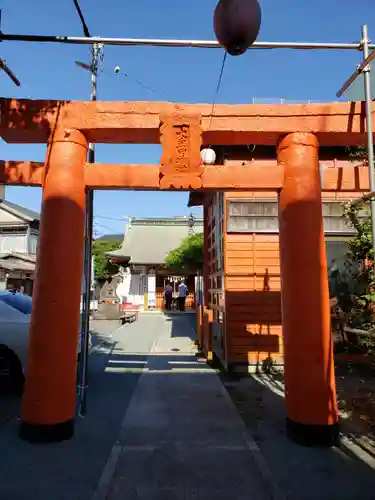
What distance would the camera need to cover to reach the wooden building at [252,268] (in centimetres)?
736

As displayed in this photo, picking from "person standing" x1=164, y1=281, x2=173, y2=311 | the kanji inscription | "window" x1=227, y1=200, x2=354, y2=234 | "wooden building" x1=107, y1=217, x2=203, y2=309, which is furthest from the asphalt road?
"wooden building" x1=107, y1=217, x2=203, y2=309

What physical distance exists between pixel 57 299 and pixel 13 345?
7.32 ft

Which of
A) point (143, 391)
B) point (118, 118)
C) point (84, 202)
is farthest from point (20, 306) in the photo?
point (118, 118)

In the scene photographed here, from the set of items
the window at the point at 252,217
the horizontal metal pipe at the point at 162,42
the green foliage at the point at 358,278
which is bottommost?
the green foliage at the point at 358,278

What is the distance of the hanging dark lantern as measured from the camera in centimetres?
300

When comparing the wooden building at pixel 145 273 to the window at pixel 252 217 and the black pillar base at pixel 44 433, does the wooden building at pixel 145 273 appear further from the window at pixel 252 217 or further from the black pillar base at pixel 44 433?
the black pillar base at pixel 44 433

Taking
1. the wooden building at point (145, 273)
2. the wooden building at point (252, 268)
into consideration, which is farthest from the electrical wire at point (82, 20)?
the wooden building at point (145, 273)

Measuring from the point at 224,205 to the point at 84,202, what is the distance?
12.4 ft

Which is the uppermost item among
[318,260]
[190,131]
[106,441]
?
[190,131]

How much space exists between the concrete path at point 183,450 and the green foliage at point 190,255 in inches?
407

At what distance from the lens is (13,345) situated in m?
5.79

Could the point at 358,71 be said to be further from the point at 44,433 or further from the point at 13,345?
the point at 13,345

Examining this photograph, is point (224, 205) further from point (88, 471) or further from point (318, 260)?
point (88, 471)

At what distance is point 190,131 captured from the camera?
460 cm
